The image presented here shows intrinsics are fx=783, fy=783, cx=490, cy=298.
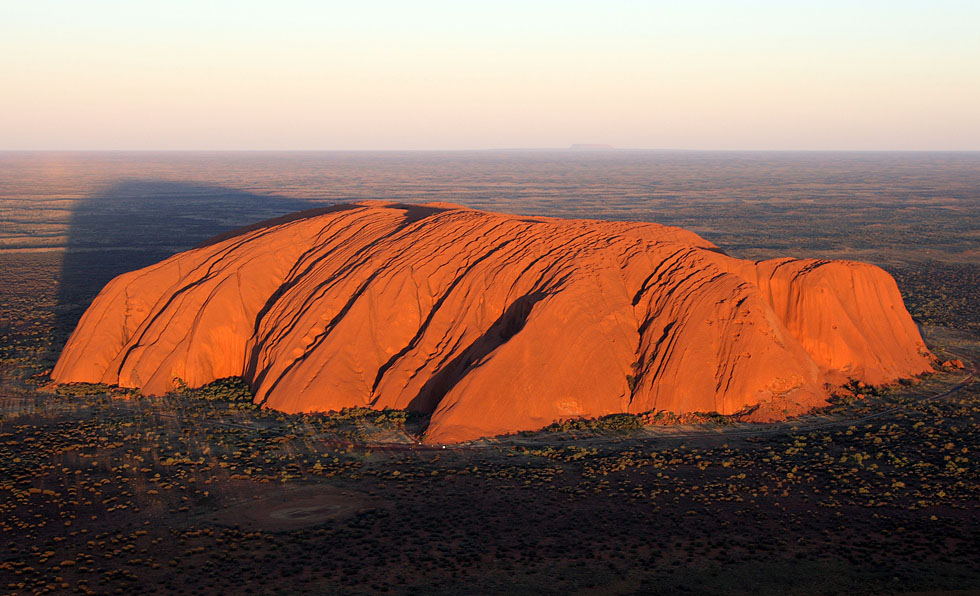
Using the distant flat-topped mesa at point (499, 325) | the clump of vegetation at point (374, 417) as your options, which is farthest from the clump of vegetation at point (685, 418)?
the clump of vegetation at point (374, 417)

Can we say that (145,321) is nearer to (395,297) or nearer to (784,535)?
(395,297)

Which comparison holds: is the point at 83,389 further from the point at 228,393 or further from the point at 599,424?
the point at 599,424

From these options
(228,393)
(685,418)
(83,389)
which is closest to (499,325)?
(685,418)

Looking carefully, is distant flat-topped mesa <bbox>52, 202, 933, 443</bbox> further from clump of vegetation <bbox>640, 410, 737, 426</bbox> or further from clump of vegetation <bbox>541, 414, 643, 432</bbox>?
clump of vegetation <bbox>541, 414, 643, 432</bbox>

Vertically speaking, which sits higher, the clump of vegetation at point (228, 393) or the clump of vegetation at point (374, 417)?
the clump of vegetation at point (374, 417)

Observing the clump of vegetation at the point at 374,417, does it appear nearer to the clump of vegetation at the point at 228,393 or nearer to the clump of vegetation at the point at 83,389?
the clump of vegetation at the point at 228,393

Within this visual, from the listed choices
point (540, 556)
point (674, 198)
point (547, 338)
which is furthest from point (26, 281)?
point (674, 198)
